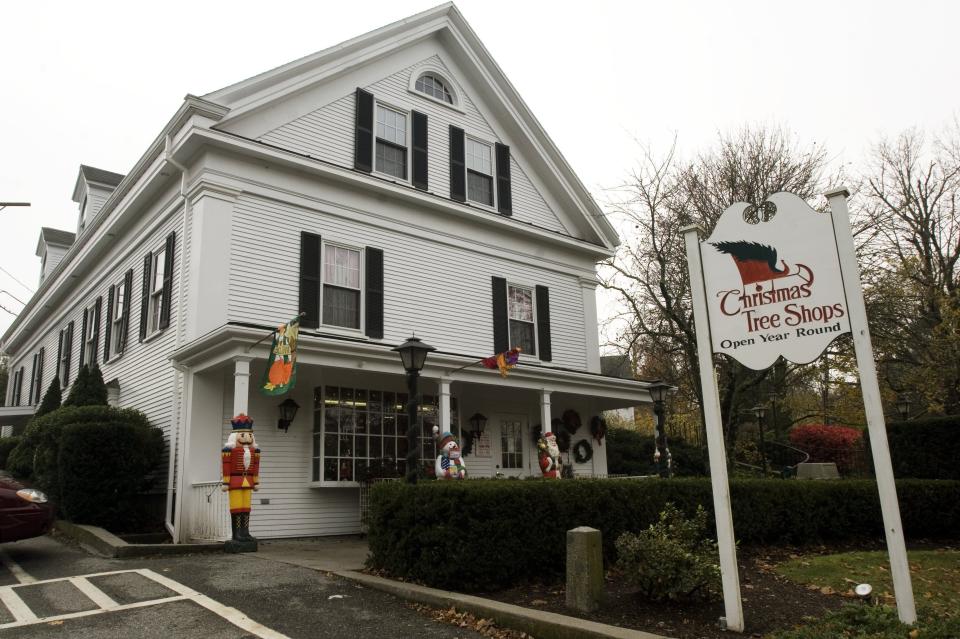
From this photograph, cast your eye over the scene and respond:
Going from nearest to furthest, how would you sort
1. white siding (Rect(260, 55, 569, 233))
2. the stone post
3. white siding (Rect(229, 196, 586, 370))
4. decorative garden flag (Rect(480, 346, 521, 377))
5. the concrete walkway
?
the concrete walkway → the stone post → decorative garden flag (Rect(480, 346, 521, 377)) → white siding (Rect(229, 196, 586, 370)) → white siding (Rect(260, 55, 569, 233))

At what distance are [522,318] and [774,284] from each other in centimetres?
1132

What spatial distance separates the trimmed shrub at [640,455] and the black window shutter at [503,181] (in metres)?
10.3

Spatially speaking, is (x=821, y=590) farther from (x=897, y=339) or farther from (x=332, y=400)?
(x=897, y=339)

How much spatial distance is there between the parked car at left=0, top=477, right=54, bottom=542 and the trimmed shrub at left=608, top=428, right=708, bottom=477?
1790 centimetres

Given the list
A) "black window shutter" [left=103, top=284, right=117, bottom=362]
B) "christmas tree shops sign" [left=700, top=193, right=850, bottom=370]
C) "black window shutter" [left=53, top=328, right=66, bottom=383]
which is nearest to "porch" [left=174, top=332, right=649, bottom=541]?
"black window shutter" [left=103, top=284, right=117, bottom=362]

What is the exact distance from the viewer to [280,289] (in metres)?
12.9

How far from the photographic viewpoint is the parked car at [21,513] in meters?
8.23

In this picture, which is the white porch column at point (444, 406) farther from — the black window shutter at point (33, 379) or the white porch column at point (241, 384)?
the black window shutter at point (33, 379)

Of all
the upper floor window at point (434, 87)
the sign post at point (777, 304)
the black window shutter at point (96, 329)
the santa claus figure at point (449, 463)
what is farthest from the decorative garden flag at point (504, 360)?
the black window shutter at point (96, 329)

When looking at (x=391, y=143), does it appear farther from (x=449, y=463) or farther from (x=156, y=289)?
(x=449, y=463)

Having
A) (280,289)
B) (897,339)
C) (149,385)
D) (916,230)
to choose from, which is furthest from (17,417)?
(916,230)

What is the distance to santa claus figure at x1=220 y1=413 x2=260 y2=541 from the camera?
32.6ft

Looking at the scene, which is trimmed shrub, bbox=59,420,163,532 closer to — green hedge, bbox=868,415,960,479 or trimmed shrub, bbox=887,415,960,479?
trimmed shrub, bbox=887,415,960,479

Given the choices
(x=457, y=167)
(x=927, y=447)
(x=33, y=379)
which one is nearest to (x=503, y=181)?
(x=457, y=167)
